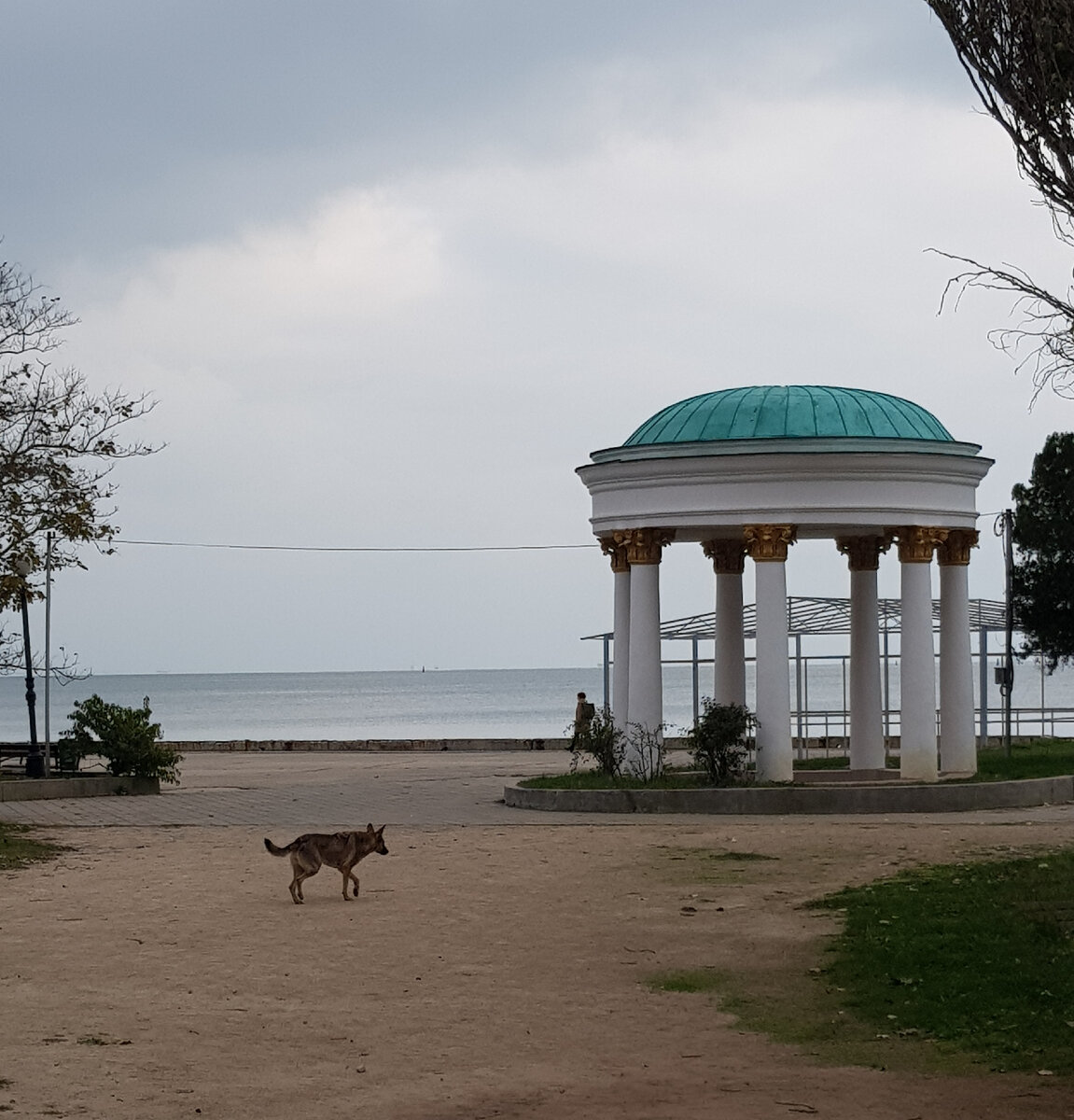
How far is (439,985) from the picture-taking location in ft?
38.9

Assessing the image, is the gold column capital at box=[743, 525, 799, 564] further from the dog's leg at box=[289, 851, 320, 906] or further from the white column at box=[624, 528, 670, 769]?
the dog's leg at box=[289, 851, 320, 906]

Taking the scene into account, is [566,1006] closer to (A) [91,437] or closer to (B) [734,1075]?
(B) [734,1075]

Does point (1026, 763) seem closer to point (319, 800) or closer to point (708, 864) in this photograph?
point (319, 800)

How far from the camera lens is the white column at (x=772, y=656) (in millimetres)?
25562

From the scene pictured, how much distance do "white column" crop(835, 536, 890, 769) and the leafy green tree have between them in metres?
7.43

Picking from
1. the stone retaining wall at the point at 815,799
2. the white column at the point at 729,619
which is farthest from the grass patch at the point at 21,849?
the white column at the point at 729,619

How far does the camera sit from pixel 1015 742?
3981 centimetres

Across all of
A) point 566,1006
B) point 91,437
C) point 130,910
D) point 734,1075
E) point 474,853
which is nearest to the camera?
point 734,1075

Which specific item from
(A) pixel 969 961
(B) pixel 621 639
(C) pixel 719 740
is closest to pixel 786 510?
(C) pixel 719 740

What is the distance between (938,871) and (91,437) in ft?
37.4

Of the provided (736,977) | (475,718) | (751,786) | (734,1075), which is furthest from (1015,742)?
(475,718)

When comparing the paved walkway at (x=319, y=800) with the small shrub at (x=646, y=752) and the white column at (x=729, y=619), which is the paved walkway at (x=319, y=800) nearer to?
the small shrub at (x=646, y=752)

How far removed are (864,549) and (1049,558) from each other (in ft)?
26.1

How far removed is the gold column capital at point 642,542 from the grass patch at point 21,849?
9.21 metres
